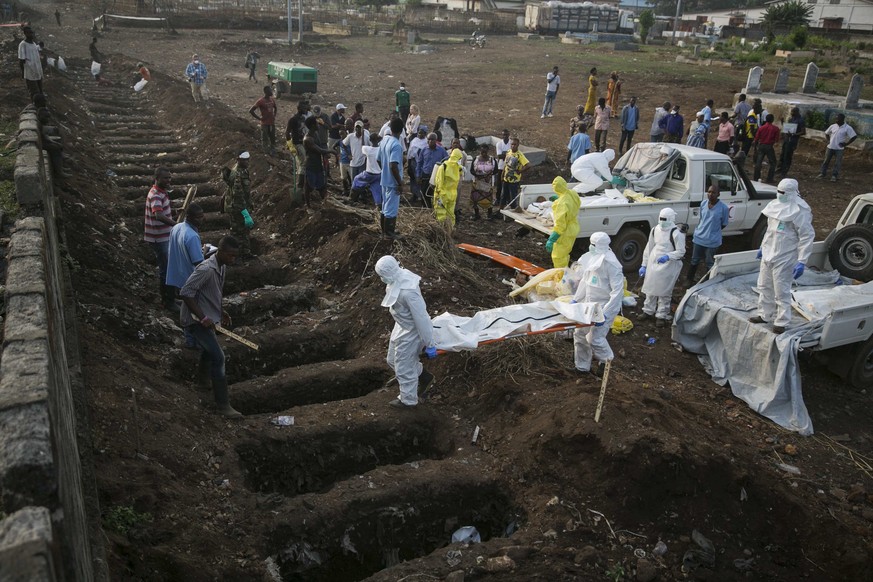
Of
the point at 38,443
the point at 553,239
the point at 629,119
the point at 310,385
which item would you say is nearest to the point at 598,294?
the point at 553,239

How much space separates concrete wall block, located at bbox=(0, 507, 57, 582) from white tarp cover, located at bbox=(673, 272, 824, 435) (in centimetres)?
739

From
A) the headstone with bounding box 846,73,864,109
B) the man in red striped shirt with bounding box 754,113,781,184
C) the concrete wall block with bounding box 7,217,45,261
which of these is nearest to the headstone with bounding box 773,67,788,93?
the headstone with bounding box 846,73,864,109

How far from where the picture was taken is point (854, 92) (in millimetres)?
20188

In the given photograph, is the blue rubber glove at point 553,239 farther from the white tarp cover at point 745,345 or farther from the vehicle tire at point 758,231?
the vehicle tire at point 758,231

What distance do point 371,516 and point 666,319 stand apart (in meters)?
5.74

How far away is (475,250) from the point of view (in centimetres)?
1095

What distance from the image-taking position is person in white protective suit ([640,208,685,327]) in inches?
365

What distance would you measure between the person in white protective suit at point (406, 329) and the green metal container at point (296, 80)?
60.8ft

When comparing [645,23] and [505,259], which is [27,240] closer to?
[505,259]

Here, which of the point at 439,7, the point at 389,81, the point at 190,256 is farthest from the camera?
the point at 439,7

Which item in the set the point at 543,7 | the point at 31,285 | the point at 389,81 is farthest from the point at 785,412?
the point at 543,7

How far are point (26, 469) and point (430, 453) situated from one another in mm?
4048

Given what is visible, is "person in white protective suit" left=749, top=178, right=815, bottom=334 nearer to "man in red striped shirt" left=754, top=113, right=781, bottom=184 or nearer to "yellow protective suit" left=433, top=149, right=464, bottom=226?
"yellow protective suit" left=433, top=149, right=464, bottom=226

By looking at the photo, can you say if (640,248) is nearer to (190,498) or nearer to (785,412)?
(785,412)
